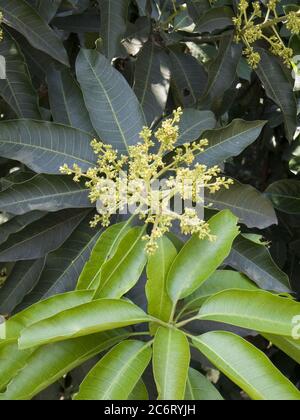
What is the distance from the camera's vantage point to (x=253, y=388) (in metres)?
1.10

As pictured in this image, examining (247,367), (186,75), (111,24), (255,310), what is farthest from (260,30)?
(247,367)

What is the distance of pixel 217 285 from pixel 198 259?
11 cm

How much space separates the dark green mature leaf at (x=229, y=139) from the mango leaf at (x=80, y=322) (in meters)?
0.49

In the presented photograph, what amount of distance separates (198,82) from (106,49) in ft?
1.25

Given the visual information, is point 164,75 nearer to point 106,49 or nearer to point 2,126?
point 106,49

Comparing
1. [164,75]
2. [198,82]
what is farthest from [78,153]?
[198,82]

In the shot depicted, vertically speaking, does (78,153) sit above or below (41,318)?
above

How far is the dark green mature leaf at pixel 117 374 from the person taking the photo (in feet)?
3.76

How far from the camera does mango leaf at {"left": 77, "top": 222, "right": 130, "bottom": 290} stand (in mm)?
1341

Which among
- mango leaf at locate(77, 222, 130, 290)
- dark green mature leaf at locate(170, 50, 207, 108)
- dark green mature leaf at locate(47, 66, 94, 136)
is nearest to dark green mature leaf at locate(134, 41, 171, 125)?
dark green mature leaf at locate(170, 50, 207, 108)

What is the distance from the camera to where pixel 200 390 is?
1.30 metres

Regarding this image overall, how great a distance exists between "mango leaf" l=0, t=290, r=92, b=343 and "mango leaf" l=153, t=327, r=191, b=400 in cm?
19

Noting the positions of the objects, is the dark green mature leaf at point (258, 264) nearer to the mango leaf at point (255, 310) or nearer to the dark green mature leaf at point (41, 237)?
the mango leaf at point (255, 310)

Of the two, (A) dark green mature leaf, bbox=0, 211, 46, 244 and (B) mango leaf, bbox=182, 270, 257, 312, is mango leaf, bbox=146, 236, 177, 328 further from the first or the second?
(A) dark green mature leaf, bbox=0, 211, 46, 244
